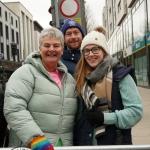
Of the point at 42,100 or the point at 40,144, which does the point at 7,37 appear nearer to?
the point at 42,100

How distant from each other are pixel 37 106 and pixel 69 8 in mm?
3890

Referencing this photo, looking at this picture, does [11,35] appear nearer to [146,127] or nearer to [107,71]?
[146,127]

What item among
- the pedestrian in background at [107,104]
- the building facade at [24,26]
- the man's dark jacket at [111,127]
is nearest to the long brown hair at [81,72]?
the pedestrian in background at [107,104]

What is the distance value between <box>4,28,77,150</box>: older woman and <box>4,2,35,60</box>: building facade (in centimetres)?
5507

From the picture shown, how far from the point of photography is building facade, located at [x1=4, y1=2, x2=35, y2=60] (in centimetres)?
5692

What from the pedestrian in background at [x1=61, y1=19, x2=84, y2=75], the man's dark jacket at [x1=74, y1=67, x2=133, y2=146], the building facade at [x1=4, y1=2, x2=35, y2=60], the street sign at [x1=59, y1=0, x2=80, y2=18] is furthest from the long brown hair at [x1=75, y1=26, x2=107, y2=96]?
the building facade at [x1=4, y1=2, x2=35, y2=60]

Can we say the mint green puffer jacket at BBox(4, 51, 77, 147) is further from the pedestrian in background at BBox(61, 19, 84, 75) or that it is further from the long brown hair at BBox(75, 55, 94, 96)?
the pedestrian in background at BBox(61, 19, 84, 75)

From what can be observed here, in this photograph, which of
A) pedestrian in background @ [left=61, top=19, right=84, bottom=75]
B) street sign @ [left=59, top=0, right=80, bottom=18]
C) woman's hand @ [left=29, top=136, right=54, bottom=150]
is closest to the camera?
woman's hand @ [left=29, top=136, right=54, bottom=150]

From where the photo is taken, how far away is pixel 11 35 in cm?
4841

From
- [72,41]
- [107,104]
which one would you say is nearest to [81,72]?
[107,104]

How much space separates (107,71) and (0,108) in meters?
0.90

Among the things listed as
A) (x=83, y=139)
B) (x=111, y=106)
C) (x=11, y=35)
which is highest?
(x=11, y=35)

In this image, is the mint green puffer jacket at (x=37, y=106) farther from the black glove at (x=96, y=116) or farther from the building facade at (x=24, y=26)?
the building facade at (x=24, y=26)

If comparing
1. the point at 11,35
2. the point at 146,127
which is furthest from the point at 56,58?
the point at 11,35
